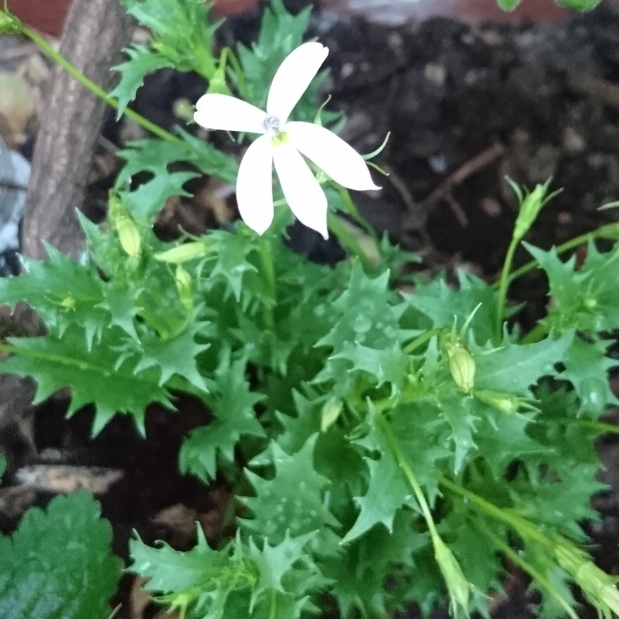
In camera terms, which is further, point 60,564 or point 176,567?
point 60,564

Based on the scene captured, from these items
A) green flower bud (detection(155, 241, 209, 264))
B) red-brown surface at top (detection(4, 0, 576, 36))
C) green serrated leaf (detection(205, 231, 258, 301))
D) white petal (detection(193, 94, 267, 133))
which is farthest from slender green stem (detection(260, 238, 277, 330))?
red-brown surface at top (detection(4, 0, 576, 36))

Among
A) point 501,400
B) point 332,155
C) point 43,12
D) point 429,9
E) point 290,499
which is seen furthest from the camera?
point 429,9

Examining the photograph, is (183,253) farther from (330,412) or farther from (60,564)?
(60,564)

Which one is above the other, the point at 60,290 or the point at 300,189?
the point at 300,189

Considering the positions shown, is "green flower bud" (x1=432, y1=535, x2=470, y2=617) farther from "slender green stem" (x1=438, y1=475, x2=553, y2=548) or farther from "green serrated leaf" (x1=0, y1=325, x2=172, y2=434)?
"green serrated leaf" (x1=0, y1=325, x2=172, y2=434)

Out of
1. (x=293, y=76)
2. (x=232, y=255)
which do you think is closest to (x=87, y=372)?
(x=232, y=255)

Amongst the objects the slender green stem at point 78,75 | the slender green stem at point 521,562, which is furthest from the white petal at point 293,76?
the slender green stem at point 521,562

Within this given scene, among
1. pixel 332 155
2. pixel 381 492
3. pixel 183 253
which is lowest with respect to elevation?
pixel 381 492
